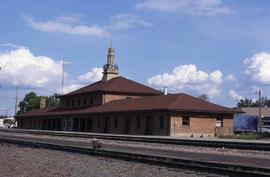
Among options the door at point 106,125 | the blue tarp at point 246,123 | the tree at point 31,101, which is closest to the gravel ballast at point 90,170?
the door at point 106,125

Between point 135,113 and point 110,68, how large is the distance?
29327 millimetres

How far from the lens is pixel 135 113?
193ft

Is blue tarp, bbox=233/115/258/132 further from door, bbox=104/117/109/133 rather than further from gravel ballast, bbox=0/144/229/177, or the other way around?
gravel ballast, bbox=0/144/229/177

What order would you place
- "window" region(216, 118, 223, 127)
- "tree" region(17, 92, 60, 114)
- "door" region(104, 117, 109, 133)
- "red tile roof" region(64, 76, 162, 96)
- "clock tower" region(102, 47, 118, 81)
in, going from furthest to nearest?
"tree" region(17, 92, 60, 114) → "clock tower" region(102, 47, 118, 81) → "red tile roof" region(64, 76, 162, 96) → "door" region(104, 117, 109, 133) → "window" region(216, 118, 223, 127)

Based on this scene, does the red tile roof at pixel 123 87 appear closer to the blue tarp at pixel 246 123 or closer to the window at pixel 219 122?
the blue tarp at pixel 246 123

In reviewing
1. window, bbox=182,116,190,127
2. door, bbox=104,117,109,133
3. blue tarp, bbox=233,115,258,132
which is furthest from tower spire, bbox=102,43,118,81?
window, bbox=182,116,190,127

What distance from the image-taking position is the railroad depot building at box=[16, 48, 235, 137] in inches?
2147

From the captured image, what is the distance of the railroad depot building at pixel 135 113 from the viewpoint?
A: 2147 inches

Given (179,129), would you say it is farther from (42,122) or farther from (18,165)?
(42,122)

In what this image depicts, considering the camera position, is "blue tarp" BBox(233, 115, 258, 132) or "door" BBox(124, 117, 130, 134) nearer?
"door" BBox(124, 117, 130, 134)

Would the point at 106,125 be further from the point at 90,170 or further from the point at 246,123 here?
the point at 90,170

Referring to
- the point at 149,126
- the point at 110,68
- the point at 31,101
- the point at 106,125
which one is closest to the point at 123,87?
the point at 110,68

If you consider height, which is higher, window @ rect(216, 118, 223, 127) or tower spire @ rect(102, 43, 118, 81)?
tower spire @ rect(102, 43, 118, 81)

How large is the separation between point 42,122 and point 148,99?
31.4 meters
